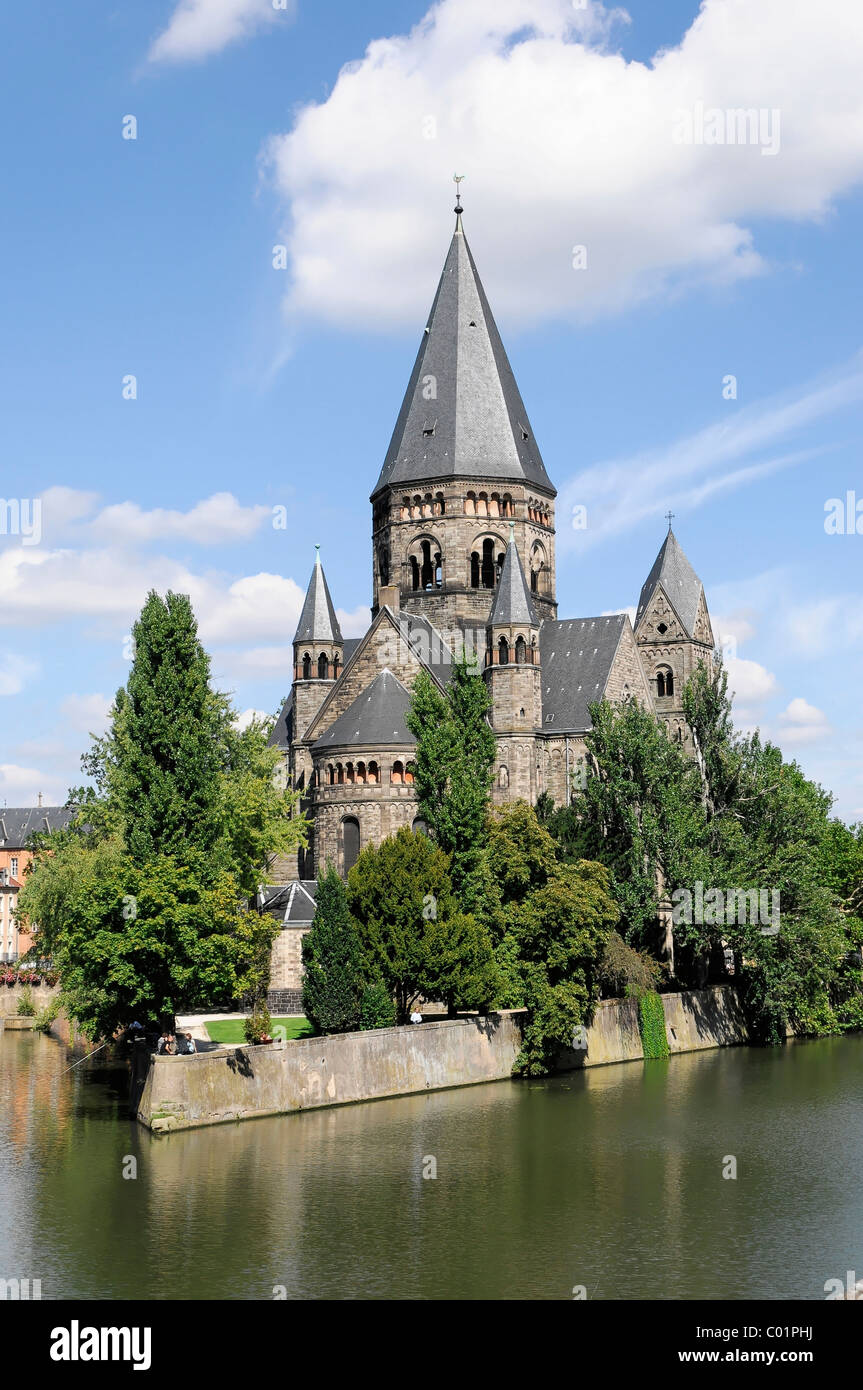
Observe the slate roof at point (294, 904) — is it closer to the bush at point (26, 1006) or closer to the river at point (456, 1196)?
the river at point (456, 1196)

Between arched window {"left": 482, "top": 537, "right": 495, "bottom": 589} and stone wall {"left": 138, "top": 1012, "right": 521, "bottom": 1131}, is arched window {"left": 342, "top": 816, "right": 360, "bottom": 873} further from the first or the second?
stone wall {"left": 138, "top": 1012, "right": 521, "bottom": 1131}

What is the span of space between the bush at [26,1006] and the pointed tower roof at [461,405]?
33.7 meters

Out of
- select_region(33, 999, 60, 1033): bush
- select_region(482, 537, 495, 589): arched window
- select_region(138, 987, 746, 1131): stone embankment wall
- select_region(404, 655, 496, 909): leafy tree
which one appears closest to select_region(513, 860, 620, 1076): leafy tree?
select_region(138, 987, 746, 1131): stone embankment wall

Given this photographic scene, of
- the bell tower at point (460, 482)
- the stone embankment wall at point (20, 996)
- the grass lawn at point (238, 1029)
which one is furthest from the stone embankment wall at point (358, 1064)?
the stone embankment wall at point (20, 996)

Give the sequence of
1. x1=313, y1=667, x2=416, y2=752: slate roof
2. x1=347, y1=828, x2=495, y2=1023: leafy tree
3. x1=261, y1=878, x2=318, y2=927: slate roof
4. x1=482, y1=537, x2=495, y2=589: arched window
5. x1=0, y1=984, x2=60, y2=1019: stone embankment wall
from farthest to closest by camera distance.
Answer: x1=482, y1=537, x2=495, y2=589: arched window → x1=0, y1=984, x2=60, y2=1019: stone embankment wall → x1=313, y1=667, x2=416, y2=752: slate roof → x1=261, y1=878, x2=318, y2=927: slate roof → x1=347, y1=828, x2=495, y2=1023: leafy tree

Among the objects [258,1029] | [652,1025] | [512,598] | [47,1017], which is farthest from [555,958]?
[512,598]

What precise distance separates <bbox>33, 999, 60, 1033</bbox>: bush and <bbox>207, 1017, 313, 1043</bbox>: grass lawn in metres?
5.53

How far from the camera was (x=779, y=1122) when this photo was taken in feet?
136

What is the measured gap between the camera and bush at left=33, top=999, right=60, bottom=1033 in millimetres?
53131

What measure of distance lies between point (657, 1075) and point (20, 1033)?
36220 millimetres
